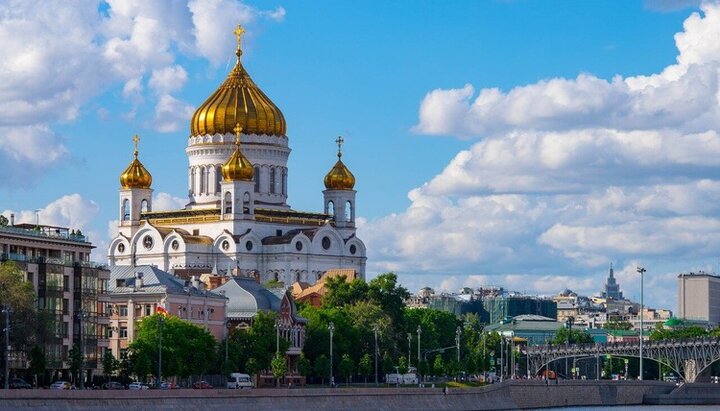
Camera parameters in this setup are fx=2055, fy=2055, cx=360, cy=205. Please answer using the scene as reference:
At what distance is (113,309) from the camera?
12575cm

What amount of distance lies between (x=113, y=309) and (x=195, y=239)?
52368 mm

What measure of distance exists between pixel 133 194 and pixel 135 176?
5.70 ft

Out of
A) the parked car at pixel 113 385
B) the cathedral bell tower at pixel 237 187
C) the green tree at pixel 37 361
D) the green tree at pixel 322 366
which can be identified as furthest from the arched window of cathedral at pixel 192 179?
the green tree at pixel 37 361

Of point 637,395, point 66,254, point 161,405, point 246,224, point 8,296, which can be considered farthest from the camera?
point 246,224

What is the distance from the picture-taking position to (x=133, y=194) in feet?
604

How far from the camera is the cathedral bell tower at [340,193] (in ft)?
615

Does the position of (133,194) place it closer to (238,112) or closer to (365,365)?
(238,112)

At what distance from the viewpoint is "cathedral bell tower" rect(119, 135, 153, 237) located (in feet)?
602

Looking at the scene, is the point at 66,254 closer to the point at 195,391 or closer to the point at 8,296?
the point at 8,296

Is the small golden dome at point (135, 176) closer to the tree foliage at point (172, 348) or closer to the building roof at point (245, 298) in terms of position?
A: the building roof at point (245, 298)

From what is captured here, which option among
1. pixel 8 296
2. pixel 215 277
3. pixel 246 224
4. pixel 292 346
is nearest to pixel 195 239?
pixel 246 224

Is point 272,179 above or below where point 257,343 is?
above

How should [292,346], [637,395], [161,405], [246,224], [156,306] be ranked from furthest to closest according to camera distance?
[246,224]
[637,395]
[292,346]
[156,306]
[161,405]

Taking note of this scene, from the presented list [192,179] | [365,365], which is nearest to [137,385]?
[365,365]
